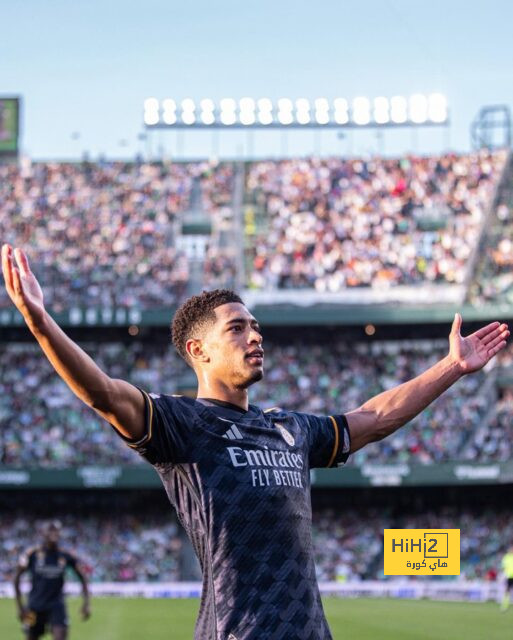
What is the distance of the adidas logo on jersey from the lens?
5.16 m

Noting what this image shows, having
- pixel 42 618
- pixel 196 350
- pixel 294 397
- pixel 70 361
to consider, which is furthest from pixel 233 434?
pixel 294 397

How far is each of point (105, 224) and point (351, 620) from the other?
23668 mm

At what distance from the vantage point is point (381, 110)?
2037 inches

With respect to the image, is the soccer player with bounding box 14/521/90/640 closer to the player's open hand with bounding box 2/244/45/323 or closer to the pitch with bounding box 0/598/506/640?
the pitch with bounding box 0/598/506/640

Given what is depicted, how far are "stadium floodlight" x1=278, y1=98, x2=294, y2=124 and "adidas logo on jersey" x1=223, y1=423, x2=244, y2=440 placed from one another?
4735cm

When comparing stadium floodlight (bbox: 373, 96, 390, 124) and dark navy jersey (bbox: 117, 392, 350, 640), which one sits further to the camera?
stadium floodlight (bbox: 373, 96, 390, 124)

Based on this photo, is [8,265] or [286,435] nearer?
[8,265]

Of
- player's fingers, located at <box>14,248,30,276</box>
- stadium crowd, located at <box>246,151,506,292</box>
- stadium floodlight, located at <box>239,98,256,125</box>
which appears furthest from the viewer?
stadium floodlight, located at <box>239,98,256,125</box>

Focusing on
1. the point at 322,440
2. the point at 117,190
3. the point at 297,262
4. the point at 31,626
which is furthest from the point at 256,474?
the point at 117,190

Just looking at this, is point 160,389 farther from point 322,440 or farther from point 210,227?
point 322,440

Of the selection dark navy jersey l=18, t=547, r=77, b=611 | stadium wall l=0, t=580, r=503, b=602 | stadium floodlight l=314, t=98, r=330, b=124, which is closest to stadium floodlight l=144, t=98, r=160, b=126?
stadium floodlight l=314, t=98, r=330, b=124

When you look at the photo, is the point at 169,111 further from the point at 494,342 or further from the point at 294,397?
the point at 494,342

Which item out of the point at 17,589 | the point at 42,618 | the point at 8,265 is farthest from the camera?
the point at 42,618

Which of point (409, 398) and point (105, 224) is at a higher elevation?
point (105, 224)
